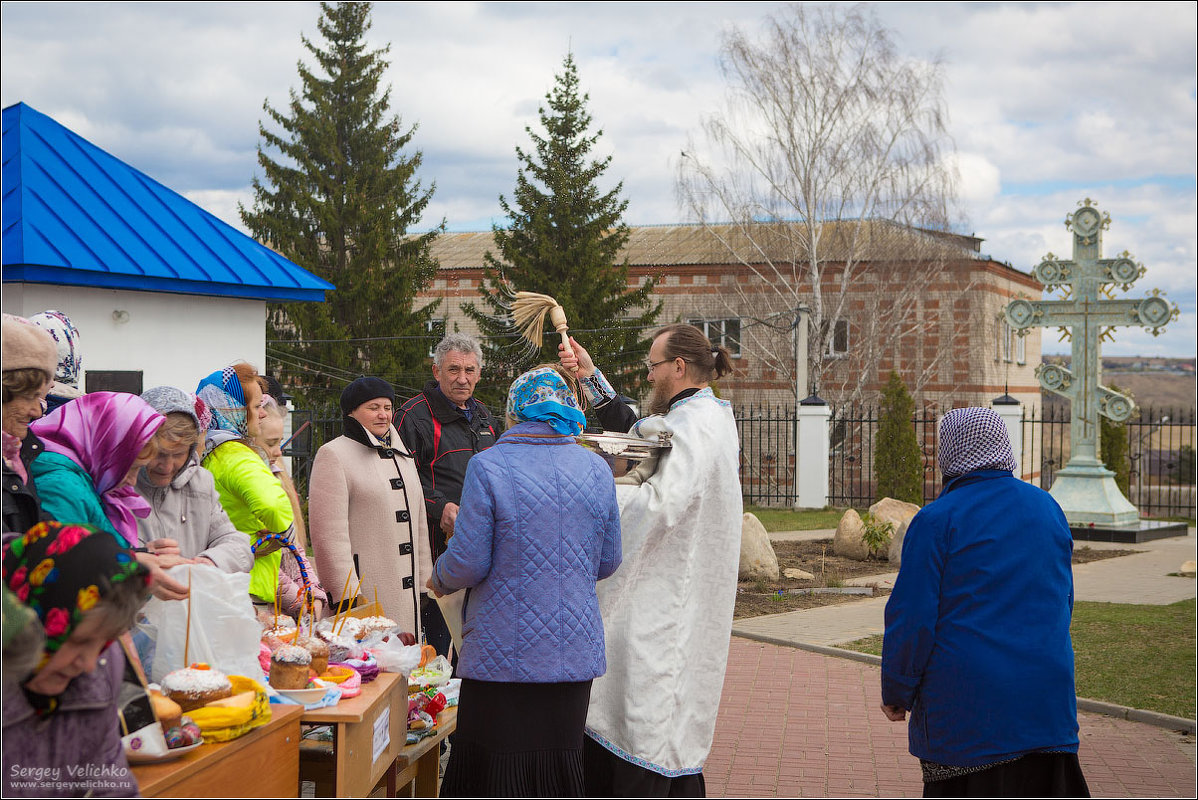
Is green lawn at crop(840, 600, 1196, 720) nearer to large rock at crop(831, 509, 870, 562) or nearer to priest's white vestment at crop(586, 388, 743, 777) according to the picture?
large rock at crop(831, 509, 870, 562)

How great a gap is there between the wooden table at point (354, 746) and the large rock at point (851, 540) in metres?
9.95

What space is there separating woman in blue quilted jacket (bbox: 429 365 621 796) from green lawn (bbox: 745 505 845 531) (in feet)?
40.2

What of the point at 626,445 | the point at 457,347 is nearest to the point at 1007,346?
the point at 457,347

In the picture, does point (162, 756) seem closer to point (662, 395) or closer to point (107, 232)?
point (662, 395)

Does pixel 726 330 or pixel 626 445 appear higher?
pixel 726 330

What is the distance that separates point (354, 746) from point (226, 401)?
1844 mm

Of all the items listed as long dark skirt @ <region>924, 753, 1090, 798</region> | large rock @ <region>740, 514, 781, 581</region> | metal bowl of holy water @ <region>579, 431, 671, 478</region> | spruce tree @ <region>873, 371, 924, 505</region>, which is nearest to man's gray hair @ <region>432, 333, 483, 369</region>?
metal bowl of holy water @ <region>579, 431, 671, 478</region>

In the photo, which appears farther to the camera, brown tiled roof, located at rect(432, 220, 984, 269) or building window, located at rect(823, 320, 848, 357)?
building window, located at rect(823, 320, 848, 357)

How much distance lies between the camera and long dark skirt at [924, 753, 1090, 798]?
11.3ft

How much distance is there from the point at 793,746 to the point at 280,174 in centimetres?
2314

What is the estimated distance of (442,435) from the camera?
576 cm

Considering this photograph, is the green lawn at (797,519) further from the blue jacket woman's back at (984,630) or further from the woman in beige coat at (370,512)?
the blue jacket woman's back at (984,630)

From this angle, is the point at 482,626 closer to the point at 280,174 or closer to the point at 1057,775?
the point at 1057,775

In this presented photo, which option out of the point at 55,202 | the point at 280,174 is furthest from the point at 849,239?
the point at 55,202
